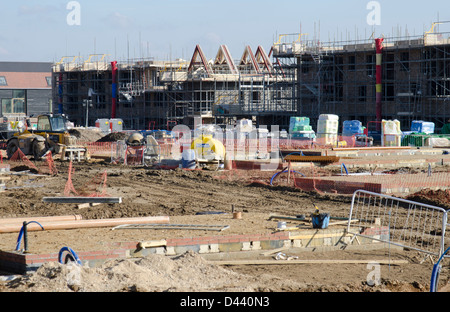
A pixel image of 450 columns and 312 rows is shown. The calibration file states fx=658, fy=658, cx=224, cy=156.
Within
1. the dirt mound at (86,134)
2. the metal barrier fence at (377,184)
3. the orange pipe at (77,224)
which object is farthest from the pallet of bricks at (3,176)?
the dirt mound at (86,134)

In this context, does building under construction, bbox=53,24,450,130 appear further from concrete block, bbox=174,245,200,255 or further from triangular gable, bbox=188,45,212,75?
concrete block, bbox=174,245,200,255

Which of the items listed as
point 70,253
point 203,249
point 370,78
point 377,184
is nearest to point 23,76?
point 370,78

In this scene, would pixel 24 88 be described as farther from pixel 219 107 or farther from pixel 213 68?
pixel 219 107

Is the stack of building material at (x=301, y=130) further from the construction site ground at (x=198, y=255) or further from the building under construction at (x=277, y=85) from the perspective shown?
the construction site ground at (x=198, y=255)

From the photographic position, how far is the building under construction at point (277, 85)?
45.4m

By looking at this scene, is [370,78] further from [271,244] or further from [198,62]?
[271,244]

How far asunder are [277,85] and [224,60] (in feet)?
51.3

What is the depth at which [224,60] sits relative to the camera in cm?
6962

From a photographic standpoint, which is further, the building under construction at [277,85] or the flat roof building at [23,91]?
the flat roof building at [23,91]

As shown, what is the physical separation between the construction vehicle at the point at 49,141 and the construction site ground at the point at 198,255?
7.81 metres

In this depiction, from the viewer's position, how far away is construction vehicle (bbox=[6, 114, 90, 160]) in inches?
1166

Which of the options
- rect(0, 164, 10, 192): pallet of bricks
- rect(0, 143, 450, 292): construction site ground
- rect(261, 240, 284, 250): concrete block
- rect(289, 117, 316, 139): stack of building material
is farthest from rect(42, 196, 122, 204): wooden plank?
rect(289, 117, 316, 139): stack of building material

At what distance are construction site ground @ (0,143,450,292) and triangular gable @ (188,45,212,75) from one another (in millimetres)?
44424
